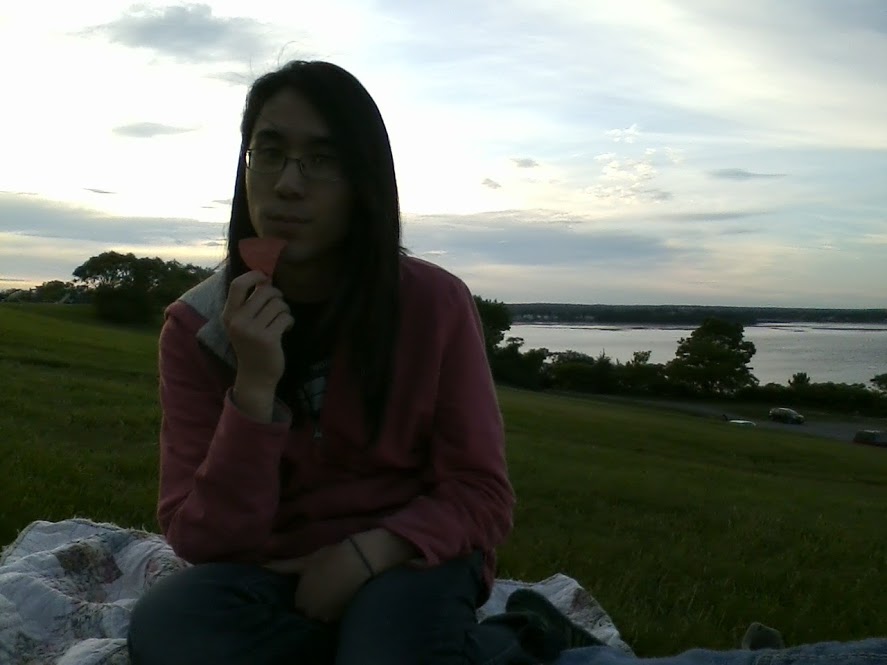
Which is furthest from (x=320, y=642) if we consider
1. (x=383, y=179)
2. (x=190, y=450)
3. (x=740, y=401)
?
(x=740, y=401)

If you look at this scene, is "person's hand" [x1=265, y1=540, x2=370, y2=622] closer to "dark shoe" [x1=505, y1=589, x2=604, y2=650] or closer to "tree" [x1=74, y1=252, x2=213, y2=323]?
"dark shoe" [x1=505, y1=589, x2=604, y2=650]

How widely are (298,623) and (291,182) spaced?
1210 mm

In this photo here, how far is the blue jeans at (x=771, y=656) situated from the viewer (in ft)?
8.15

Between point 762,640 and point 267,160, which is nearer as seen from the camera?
point 267,160

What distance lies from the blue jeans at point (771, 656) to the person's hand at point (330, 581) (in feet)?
2.48

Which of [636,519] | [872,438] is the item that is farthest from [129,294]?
[636,519]

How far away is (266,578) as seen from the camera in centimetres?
259

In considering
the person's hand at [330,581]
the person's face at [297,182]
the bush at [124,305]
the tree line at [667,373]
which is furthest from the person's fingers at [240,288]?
the tree line at [667,373]

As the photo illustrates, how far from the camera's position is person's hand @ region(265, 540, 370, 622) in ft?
7.99

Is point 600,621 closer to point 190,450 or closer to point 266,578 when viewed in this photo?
point 266,578

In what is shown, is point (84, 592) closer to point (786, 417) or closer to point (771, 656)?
point (771, 656)

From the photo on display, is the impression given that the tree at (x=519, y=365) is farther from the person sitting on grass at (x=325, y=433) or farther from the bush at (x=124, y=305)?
the person sitting on grass at (x=325, y=433)

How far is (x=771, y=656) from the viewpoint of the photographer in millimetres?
2627

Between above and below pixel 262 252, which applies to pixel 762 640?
below
